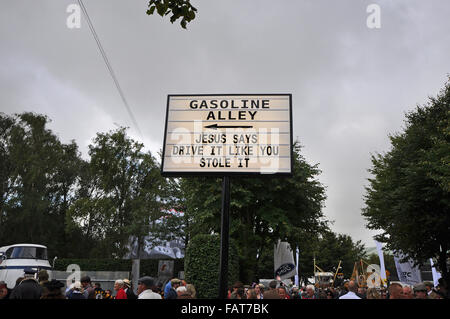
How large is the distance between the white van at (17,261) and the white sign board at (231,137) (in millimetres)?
20551

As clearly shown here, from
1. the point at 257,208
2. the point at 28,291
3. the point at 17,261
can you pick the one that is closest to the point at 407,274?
the point at 257,208

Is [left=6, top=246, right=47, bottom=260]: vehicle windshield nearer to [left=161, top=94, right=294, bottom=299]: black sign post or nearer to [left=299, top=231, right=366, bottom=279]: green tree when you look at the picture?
[left=161, top=94, right=294, bottom=299]: black sign post

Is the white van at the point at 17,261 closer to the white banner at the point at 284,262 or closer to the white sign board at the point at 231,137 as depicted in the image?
the white banner at the point at 284,262

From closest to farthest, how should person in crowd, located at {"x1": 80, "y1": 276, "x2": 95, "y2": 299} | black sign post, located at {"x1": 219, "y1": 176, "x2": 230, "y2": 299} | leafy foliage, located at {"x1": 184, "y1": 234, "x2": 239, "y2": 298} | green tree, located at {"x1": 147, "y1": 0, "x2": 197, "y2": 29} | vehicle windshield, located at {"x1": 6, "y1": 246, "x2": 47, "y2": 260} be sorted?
green tree, located at {"x1": 147, "y1": 0, "x2": 197, "y2": 29} < black sign post, located at {"x1": 219, "y1": 176, "x2": 230, "y2": 299} < person in crowd, located at {"x1": 80, "y1": 276, "x2": 95, "y2": 299} < leafy foliage, located at {"x1": 184, "y1": 234, "x2": 239, "y2": 298} < vehicle windshield, located at {"x1": 6, "y1": 246, "x2": 47, "y2": 260}

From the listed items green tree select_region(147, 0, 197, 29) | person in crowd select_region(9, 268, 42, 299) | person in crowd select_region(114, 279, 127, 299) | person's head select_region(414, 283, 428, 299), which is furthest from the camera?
person in crowd select_region(114, 279, 127, 299)

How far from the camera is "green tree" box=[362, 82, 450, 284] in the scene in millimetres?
16969

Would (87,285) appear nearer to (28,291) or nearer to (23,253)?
(28,291)

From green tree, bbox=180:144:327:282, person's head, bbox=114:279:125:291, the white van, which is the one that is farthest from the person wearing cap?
the white van

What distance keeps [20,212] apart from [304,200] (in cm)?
3092

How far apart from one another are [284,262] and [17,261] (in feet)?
57.8

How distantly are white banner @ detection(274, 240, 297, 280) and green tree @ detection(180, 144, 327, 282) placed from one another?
0.67 m

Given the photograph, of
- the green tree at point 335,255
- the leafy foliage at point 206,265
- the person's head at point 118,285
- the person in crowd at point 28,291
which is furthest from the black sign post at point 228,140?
the green tree at point 335,255

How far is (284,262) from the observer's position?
71.3ft

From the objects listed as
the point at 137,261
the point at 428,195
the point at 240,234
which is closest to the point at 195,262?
the point at 240,234
